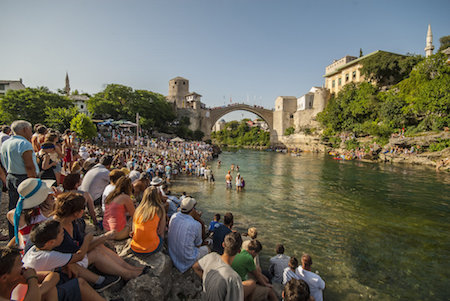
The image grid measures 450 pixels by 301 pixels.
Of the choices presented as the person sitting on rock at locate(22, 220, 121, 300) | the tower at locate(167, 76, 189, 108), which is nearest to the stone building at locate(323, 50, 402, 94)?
the tower at locate(167, 76, 189, 108)

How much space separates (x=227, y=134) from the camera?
77.2m

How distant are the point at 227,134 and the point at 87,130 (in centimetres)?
5721

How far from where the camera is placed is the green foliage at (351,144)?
33675 millimetres

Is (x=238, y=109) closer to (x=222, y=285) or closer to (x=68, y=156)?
(x=68, y=156)

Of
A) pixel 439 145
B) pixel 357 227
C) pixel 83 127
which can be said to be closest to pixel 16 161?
pixel 357 227

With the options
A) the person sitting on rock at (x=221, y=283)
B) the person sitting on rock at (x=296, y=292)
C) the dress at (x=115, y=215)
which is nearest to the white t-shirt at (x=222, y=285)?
the person sitting on rock at (x=221, y=283)

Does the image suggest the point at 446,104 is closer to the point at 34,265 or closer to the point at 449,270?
the point at 449,270

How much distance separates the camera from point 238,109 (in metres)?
59.2

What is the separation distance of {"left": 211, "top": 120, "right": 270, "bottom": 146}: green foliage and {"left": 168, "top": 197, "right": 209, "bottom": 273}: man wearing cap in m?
60.1

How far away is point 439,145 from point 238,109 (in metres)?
41.9

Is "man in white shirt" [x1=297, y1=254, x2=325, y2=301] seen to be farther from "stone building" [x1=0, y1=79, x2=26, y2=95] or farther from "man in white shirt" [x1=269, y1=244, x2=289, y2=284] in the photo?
"stone building" [x1=0, y1=79, x2=26, y2=95]

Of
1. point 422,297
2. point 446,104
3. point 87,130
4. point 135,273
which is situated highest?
point 446,104

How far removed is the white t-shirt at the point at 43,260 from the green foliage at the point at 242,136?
61.4 meters

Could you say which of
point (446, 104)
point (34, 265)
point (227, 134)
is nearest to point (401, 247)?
point (34, 265)
